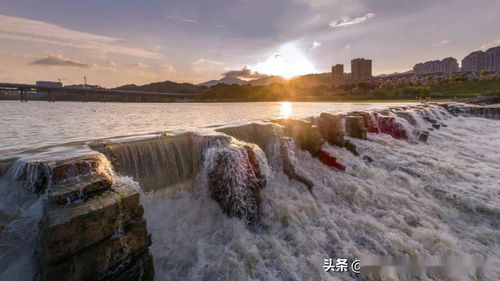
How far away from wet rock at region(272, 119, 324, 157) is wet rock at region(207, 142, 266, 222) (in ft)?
18.3

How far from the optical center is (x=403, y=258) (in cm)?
610

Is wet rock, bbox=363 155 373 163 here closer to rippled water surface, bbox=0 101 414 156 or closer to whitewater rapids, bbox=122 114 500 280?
whitewater rapids, bbox=122 114 500 280

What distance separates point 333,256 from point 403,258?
174 cm

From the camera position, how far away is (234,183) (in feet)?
25.1

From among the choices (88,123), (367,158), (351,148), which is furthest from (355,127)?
(88,123)

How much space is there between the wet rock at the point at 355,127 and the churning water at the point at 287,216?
233 inches

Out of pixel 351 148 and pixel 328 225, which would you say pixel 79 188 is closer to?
pixel 328 225

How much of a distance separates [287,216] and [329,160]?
5.43 meters

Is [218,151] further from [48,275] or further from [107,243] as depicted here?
[48,275]

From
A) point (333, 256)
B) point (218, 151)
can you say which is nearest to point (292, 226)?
point (333, 256)

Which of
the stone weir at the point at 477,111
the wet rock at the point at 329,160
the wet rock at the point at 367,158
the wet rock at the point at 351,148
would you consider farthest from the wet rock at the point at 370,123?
the stone weir at the point at 477,111

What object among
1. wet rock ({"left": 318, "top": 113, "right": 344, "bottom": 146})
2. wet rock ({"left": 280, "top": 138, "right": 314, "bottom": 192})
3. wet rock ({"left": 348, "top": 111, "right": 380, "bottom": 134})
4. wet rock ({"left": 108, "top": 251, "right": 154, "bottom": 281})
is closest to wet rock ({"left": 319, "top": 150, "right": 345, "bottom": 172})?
wet rock ({"left": 280, "top": 138, "right": 314, "bottom": 192})

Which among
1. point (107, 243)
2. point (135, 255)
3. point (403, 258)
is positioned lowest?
point (403, 258)

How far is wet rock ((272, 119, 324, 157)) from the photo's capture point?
42.4 ft
